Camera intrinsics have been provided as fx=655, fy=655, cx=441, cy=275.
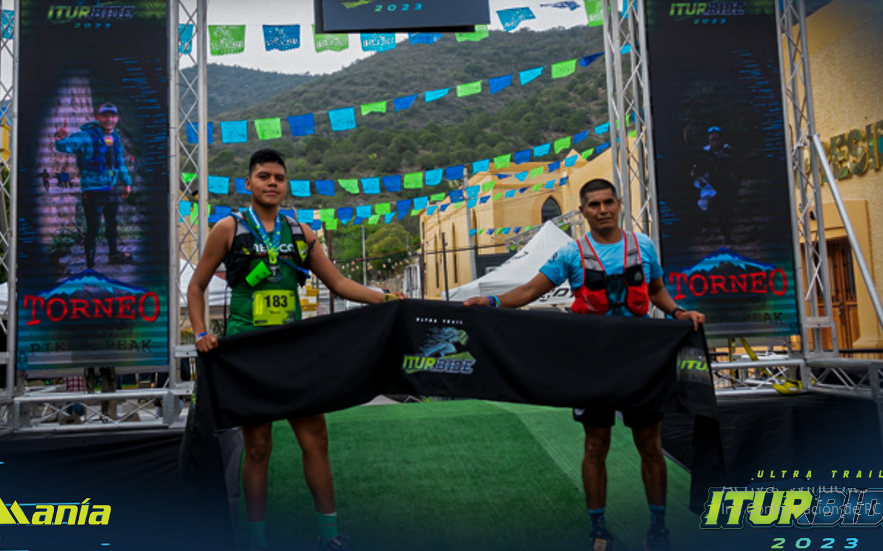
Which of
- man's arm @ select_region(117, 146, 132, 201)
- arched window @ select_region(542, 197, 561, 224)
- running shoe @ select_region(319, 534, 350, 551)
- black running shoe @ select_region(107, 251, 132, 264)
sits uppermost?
arched window @ select_region(542, 197, 561, 224)

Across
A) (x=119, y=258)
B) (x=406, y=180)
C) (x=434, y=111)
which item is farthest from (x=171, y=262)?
(x=434, y=111)

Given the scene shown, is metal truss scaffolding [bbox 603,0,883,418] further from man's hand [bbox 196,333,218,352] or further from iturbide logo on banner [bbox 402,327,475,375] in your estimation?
man's hand [bbox 196,333,218,352]

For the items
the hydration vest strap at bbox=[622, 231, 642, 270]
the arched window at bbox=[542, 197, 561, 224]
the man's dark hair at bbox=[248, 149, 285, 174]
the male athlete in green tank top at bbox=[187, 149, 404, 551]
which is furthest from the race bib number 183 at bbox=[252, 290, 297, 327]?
the arched window at bbox=[542, 197, 561, 224]

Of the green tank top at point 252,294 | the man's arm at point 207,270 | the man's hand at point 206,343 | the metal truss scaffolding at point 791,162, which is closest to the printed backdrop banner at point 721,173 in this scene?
the metal truss scaffolding at point 791,162

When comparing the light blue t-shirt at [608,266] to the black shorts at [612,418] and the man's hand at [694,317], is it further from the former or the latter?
the black shorts at [612,418]

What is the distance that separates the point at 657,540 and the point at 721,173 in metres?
4.37

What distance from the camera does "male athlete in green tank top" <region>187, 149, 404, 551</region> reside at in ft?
10.4

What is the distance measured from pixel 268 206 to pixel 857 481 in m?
4.03

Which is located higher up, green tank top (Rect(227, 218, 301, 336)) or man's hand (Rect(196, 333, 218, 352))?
green tank top (Rect(227, 218, 301, 336))

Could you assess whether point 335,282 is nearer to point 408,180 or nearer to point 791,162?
point 791,162

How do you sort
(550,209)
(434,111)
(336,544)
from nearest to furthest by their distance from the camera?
(336,544)
(550,209)
(434,111)

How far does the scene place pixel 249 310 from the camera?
3355 millimetres

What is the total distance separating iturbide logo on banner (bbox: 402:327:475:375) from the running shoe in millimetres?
855

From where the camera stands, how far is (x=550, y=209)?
3066 cm
